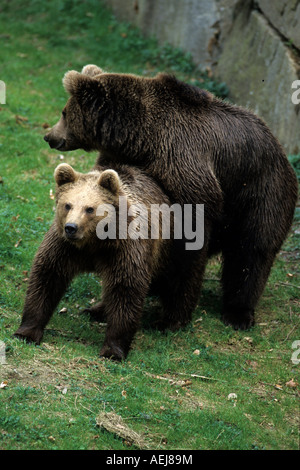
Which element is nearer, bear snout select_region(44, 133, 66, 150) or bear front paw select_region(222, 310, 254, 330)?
bear snout select_region(44, 133, 66, 150)

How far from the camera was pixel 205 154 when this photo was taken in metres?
9.09

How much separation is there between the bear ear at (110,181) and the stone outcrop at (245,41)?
5655 millimetres

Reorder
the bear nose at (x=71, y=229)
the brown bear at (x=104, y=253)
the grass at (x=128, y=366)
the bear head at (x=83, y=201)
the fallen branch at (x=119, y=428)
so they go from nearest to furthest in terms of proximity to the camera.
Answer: the fallen branch at (x=119, y=428)
the grass at (x=128, y=366)
the bear nose at (x=71, y=229)
the bear head at (x=83, y=201)
the brown bear at (x=104, y=253)

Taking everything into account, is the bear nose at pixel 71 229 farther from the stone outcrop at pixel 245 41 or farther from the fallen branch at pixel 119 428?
the stone outcrop at pixel 245 41

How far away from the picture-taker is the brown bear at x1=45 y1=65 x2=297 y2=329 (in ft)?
29.2

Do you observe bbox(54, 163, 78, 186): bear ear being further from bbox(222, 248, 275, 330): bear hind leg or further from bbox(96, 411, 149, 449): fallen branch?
bbox(222, 248, 275, 330): bear hind leg

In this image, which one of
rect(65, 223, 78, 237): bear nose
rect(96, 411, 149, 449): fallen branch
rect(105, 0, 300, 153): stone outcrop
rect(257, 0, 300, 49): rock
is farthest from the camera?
rect(105, 0, 300, 153): stone outcrop

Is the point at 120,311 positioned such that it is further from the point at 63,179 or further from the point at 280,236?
the point at 280,236

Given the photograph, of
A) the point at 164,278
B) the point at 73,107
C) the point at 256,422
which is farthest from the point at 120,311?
the point at 73,107

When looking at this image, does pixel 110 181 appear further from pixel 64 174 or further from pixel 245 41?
pixel 245 41

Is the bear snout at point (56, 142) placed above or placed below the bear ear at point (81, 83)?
below

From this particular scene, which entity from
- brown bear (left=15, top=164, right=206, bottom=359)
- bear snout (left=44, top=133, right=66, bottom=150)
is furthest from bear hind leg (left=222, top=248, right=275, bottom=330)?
bear snout (left=44, top=133, right=66, bottom=150)

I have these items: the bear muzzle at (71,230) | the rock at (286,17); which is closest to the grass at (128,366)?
the bear muzzle at (71,230)

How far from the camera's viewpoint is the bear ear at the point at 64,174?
25.8 feet
